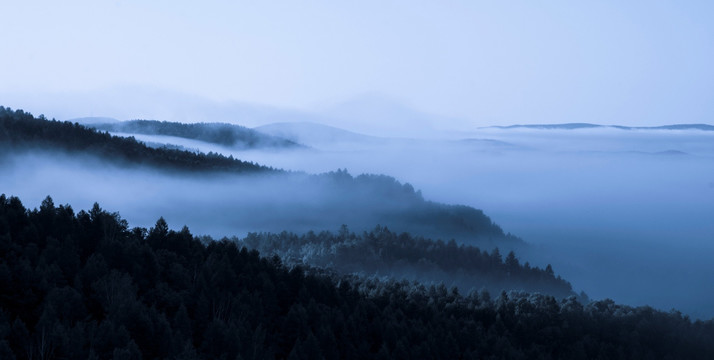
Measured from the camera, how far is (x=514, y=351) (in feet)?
362

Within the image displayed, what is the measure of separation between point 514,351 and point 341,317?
960 inches

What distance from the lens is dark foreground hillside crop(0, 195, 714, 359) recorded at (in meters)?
70.6

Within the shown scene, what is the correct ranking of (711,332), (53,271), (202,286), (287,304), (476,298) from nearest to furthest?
(53,271) → (202,286) → (287,304) → (476,298) → (711,332)

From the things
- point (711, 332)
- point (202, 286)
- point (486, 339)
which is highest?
point (202, 286)

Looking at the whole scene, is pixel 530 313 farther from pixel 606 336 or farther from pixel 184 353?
pixel 184 353

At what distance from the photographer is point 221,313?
91.8 m

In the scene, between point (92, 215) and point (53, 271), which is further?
point (92, 215)

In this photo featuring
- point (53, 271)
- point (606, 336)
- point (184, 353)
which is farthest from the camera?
point (606, 336)

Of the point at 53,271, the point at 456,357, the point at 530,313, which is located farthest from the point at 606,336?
the point at 53,271

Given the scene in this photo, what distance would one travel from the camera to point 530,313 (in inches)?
5871

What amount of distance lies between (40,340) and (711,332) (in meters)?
144

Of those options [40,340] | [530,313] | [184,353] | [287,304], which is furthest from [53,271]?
[530,313]

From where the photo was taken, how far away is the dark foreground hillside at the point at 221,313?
7062 cm

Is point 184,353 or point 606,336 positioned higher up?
point 184,353
